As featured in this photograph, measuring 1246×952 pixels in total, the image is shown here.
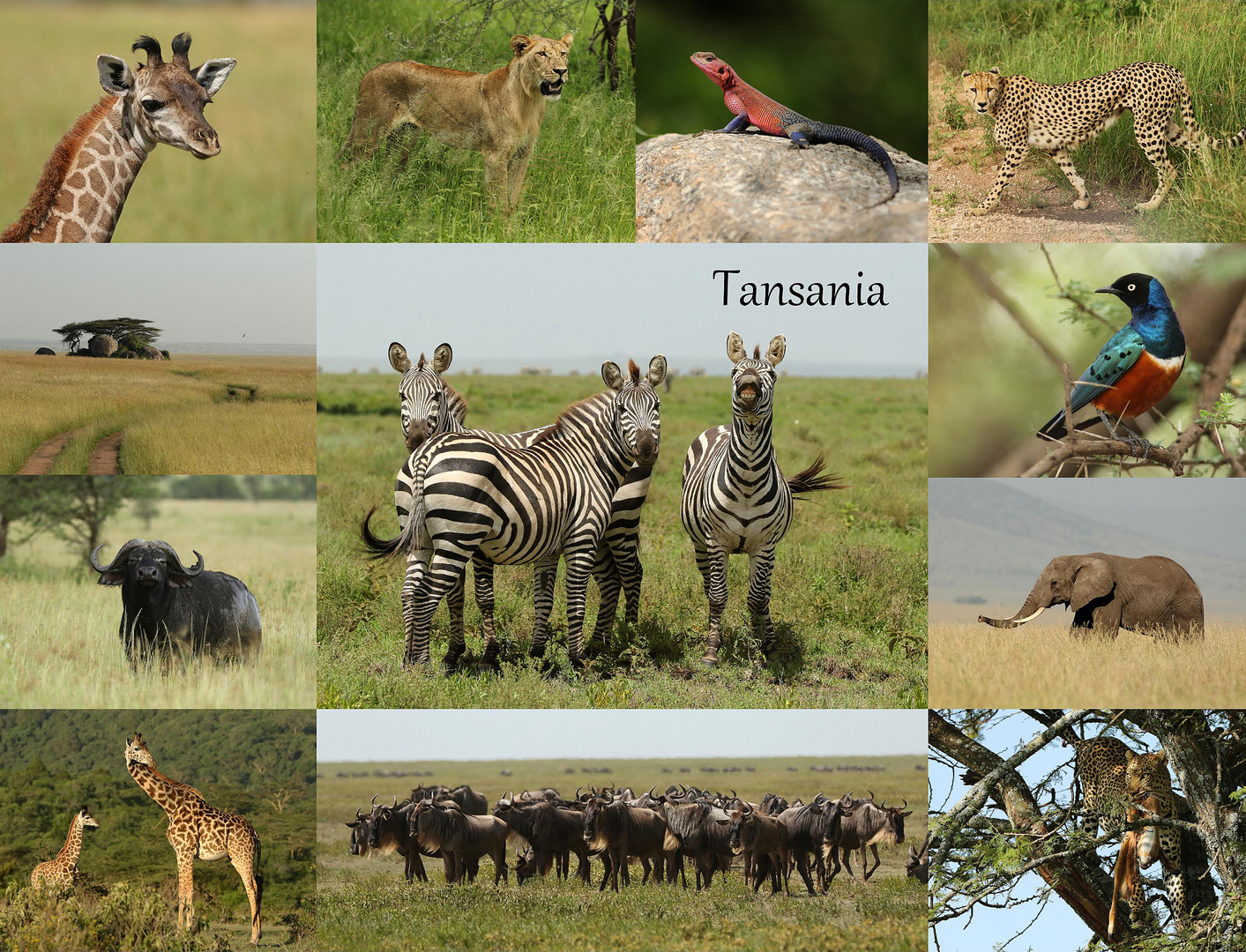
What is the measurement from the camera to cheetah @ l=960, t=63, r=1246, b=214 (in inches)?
312

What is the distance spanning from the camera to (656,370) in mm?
7359

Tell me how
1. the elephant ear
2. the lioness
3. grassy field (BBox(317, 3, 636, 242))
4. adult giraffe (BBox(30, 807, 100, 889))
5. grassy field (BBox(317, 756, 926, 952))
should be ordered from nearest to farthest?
grassy field (BBox(317, 756, 926, 952))
adult giraffe (BBox(30, 807, 100, 889))
the elephant ear
the lioness
grassy field (BBox(317, 3, 636, 242))

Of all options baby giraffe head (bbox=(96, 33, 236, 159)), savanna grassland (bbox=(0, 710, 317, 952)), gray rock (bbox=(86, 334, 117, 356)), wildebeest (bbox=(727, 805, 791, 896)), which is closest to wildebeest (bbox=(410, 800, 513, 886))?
savanna grassland (bbox=(0, 710, 317, 952))

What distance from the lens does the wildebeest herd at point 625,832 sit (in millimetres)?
7359

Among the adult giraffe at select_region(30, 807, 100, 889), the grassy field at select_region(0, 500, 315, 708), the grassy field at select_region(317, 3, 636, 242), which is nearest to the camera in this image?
the adult giraffe at select_region(30, 807, 100, 889)

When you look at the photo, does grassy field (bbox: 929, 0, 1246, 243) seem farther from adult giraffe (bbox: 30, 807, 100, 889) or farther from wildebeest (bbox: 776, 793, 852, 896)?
adult giraffe (bbox: 30, 807, 100, 889)

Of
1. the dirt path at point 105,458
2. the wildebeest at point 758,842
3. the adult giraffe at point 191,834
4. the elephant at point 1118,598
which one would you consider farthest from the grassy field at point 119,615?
the elephant at point 1118,598

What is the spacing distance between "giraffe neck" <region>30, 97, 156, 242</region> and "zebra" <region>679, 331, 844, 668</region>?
186 inches

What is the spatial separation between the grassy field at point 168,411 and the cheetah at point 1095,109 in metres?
5.81

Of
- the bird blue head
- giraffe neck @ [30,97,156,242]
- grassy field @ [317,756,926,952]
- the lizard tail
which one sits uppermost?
the lizard tail

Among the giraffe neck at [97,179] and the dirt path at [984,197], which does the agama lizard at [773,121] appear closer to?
the dirt path at [984,197]

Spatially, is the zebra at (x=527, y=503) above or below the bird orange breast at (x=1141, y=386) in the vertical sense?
below

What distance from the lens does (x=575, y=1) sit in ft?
27.3

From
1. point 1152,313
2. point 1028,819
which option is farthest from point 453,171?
point 1028,819
